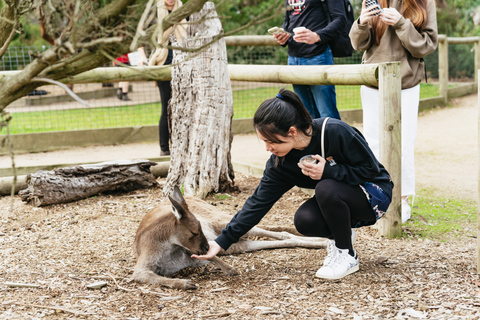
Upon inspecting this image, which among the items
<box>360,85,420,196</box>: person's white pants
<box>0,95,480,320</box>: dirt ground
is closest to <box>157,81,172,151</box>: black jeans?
<box>0,95,480,320</box>: dirt ground

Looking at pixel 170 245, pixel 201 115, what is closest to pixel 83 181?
pixel 201 115

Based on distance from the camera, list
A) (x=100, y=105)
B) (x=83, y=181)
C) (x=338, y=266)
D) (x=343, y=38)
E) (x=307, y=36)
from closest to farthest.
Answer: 1. (x=338, y=266)
2. (x=307, y=36)
3. (x=83, y=181)
4. (x=343, y=38)
5. (x=100, y=105)

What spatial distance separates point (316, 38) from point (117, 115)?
6.87m

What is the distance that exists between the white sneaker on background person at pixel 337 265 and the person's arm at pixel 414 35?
1.80 meters

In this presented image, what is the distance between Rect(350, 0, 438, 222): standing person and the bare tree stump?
228cm

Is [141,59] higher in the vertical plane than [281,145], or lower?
higher

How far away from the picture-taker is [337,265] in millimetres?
3328

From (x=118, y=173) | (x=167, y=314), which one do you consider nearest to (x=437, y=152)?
(x=118, y=173)

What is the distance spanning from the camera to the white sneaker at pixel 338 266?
10.8 ft

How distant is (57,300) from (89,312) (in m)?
0.28

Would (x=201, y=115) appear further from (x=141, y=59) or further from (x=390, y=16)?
(x=141, y=59)

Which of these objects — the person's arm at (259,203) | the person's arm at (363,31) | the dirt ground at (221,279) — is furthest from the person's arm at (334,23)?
the person's arm at (259,203)

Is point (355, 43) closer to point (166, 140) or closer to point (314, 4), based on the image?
Result: point (314, 4)

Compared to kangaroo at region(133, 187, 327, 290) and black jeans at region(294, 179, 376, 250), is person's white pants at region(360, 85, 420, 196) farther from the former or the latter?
kangaroo at region(133, 187, 327, 290)
